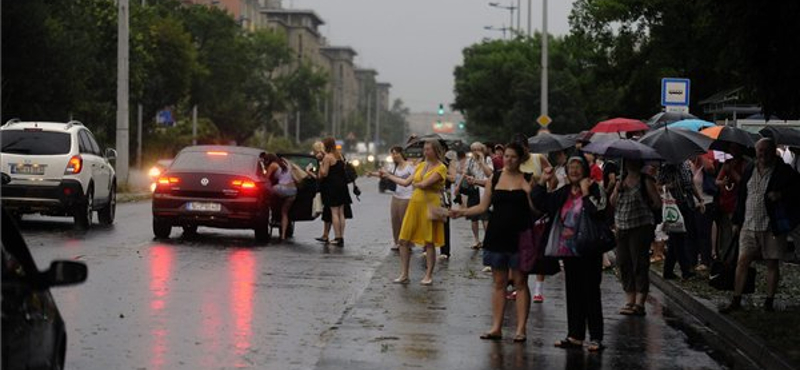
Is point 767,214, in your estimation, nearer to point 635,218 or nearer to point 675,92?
point 635,218

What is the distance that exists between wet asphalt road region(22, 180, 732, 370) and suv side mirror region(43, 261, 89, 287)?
3.64m

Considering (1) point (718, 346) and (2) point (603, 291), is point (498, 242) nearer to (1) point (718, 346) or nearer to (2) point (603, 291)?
(1) point (718, 346)

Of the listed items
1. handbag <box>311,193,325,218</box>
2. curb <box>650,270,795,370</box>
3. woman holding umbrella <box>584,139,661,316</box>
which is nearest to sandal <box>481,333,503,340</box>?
curb <box>650,270,795,370</box>

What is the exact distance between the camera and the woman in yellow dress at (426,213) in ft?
54.4

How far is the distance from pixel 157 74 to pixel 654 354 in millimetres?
57064

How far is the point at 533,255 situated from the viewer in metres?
12.0

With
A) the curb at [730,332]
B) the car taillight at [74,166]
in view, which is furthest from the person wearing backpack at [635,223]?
the car taillight at [74,166]

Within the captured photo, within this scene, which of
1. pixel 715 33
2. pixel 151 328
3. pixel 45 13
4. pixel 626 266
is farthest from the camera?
pixel 45 13

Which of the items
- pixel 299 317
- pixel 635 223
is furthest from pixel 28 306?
pixel 635 223

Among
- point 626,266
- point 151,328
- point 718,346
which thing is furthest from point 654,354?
point 151,328

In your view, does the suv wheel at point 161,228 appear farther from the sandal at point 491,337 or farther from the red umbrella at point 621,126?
the sandal at point 491,337

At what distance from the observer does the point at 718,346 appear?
1237cm

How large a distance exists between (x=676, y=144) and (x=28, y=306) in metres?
10.5

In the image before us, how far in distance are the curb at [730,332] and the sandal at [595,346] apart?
1188 millimetres
